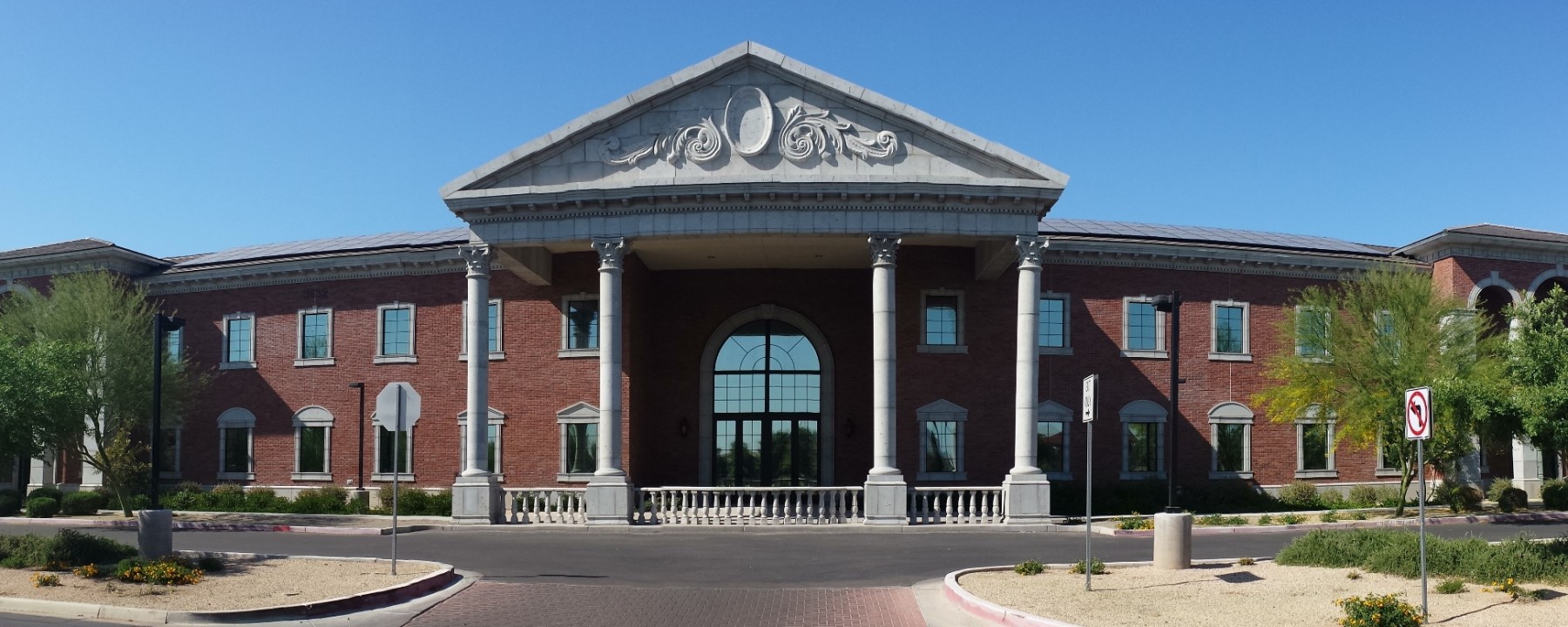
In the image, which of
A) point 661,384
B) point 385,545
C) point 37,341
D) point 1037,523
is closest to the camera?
point 385,545

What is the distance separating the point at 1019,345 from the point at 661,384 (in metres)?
11.5

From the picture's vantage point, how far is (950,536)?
80.6ft

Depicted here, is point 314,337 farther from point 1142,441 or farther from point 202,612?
point 1142,441

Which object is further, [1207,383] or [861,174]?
[1207,383]

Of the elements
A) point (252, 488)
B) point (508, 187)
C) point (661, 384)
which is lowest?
point (252, 488)

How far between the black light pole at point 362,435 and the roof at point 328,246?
4456 millimetres

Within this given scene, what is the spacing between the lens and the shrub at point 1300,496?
32.7m

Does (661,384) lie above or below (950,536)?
above

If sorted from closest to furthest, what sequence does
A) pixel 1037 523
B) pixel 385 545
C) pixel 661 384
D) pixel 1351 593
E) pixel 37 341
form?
pixel 1351 593 → pixel 385 545 → pixel 1037 523 → pixel 37 341 → pixel 661 384

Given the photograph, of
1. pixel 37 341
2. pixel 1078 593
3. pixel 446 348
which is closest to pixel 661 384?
pixel 446 348

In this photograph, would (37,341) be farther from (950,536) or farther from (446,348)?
(950,536)

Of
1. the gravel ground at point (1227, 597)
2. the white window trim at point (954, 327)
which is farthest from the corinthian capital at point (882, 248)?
the gravel ground at point (1227, 597)

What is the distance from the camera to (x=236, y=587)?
49.2ft

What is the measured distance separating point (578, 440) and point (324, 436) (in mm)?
8364
